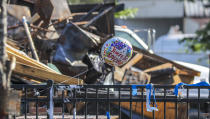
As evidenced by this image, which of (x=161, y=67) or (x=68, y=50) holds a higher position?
(x=68, y=50)

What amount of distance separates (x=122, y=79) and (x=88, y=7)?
358 cm

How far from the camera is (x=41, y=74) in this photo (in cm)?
661

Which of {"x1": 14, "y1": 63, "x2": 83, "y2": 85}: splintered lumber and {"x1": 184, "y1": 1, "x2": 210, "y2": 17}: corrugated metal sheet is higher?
{"x1": 184, "y1": 1, "x2": 210, "y2": 17}: corrugated metal sheet

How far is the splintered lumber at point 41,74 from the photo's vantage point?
6504 mm

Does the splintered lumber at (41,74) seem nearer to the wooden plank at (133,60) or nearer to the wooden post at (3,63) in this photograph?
the wooden plank at (133,60)

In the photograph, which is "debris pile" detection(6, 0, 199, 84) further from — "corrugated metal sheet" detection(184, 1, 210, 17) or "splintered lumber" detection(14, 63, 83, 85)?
"corrugated metal sheet" detection(184, 1, 210, 17)

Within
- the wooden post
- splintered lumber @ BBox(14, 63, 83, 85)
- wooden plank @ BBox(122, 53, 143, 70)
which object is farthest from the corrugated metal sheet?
the wooden post

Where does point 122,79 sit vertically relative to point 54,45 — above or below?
below

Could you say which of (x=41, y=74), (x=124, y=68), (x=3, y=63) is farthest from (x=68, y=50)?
(x=3, y=63)

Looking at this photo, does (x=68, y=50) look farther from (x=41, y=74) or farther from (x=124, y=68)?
(x=124, y=68)

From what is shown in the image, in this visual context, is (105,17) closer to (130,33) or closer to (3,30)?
(130,33)

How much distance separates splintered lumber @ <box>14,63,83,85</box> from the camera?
6.50 meters

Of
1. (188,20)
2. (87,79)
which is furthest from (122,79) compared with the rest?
(188,20)

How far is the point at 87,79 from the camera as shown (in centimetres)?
780
